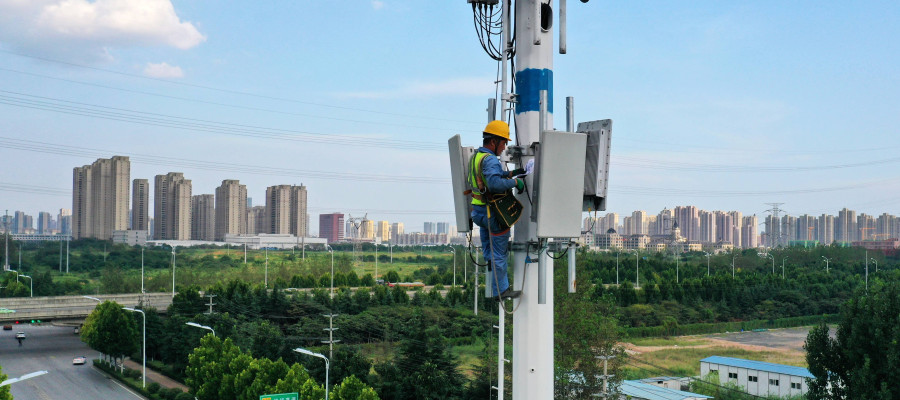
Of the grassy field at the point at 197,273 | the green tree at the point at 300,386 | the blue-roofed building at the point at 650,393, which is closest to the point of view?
the green tree at the point at 300,386

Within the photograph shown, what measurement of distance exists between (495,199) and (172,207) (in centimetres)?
8597

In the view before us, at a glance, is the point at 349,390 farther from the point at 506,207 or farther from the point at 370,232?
the point at 370,232

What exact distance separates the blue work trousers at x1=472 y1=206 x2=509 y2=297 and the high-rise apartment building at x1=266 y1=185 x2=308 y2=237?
85.9 m

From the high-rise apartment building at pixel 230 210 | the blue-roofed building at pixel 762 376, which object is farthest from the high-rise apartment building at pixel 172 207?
the blue-roofed building at pixel 762 376

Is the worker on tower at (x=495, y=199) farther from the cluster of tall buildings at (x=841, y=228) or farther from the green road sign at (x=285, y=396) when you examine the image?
the cluster of tall buildings at (x=841, y=228)

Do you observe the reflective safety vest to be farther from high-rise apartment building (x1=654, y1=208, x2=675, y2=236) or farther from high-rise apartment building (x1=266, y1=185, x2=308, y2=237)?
high-rise apartment building (x1=654, y1=208, x2=675, y2=236)

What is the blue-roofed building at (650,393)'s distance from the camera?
26.1 meters

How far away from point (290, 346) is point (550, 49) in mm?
30081

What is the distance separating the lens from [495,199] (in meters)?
4.51

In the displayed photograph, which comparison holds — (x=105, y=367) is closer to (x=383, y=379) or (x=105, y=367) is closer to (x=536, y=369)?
(x=383, y=379)

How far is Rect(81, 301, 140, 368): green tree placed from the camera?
121ft

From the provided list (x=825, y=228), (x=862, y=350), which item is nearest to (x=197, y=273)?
(x=862, y=350)

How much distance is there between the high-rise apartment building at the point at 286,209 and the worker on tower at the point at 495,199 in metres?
85.9

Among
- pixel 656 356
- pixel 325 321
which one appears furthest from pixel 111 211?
pixel 656 356
